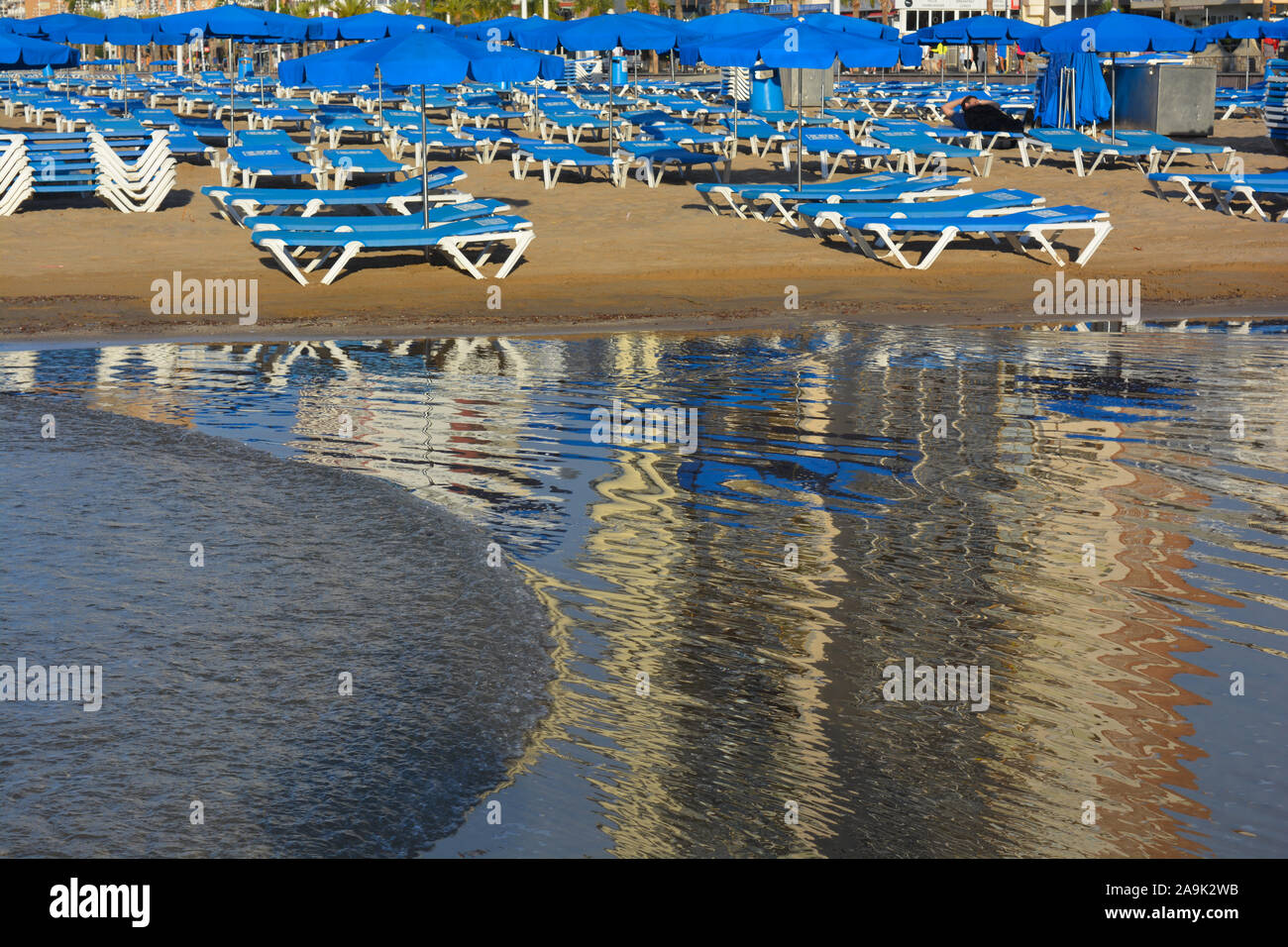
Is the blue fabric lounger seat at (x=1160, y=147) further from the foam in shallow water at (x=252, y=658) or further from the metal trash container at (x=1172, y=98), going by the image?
the foam in shallow water at (x=252, y=658)

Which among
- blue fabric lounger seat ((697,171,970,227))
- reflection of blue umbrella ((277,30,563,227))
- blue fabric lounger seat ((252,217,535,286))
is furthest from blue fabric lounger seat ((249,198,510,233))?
blue fabric lounger seat ((697,171,970,227))

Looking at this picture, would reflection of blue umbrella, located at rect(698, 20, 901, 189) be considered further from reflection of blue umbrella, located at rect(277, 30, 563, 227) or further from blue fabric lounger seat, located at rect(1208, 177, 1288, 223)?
blue fabric lounger seat, located at rect(1208, 177, 1288, 223)

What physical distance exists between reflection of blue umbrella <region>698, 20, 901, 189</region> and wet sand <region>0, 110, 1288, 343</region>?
1932 millimetres

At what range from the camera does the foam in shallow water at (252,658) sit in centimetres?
404

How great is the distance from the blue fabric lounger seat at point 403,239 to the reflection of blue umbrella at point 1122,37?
10.9 metres

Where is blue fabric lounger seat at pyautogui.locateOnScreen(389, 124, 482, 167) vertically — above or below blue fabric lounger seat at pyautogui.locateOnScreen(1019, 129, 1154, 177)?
above

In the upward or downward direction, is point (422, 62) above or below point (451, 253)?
above

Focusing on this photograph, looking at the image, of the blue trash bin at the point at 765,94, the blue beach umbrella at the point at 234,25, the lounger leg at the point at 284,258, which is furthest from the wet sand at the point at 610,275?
the blue trash bin at the point at 765,94

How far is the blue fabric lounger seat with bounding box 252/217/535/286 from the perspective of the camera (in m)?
14.3

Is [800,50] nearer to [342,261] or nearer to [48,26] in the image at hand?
[342,261]

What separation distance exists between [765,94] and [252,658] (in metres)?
26.6

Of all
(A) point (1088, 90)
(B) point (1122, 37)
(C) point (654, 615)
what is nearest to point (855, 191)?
(B) point (1122, 37)

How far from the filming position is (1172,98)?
88.9 ft

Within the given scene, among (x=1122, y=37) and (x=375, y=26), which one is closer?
(x=1122, y=37)
